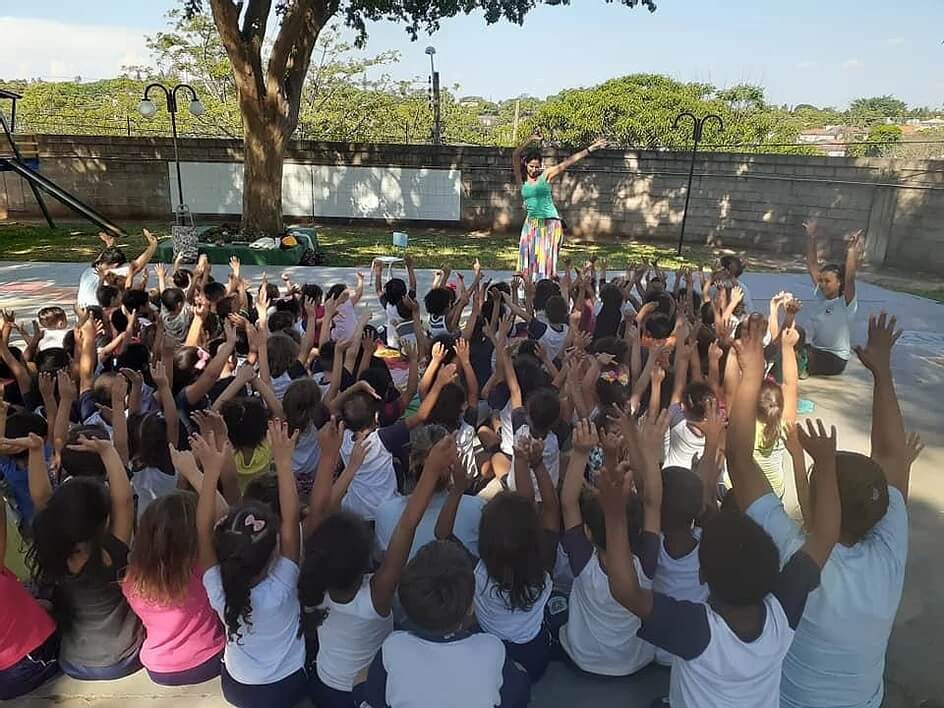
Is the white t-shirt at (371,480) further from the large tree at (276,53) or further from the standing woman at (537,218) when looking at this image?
the large tree at (276,53)

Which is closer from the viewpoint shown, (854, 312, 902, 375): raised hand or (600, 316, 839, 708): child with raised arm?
(600, 316, 839, 708): child with raised arm

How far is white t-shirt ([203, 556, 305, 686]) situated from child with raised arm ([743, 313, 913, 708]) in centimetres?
141

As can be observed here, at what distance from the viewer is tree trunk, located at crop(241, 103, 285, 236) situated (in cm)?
1188

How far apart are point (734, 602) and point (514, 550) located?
605mm

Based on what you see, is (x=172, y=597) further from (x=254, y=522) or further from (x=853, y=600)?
(x=853, y=600)

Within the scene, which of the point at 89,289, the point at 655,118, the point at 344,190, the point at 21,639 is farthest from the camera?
the point at 655,118

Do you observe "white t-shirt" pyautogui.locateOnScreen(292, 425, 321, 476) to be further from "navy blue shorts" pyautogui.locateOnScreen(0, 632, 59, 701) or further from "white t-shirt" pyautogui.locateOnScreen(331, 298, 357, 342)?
"white t-shirt" pyautogui.locateOnScreen(331, 298, 357, 342)

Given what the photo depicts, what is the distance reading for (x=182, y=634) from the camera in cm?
219

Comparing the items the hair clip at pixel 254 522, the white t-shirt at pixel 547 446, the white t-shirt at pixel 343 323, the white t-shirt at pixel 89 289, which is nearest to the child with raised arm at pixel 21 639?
the hair clip at pixel 254 522

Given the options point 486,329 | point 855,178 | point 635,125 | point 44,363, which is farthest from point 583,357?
point 635,125

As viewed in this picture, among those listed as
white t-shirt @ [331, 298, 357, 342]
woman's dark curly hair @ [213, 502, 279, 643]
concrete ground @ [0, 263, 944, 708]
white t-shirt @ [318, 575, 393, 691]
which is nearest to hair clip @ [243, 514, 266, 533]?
woman's dark curly hair @ [213, 502, 279, 643]

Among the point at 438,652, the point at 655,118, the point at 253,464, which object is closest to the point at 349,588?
the point at 438,652

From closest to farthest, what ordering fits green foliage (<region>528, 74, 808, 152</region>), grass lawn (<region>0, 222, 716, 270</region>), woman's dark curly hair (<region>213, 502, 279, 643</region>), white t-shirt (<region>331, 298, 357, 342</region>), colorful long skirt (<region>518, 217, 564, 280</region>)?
woman's dark curly hair (<region>213, 502, 279, 643</region>)
white t-shirt (<region>331, 298, 357, 342</region>)
colorful long skirt (<region>518, 217, 564, 280</region>)
grass lawn (<region>0, 222, 716, 270</region>)
green foliage (<region>528, 74, 808, 152</region>)

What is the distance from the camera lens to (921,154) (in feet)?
48.0
